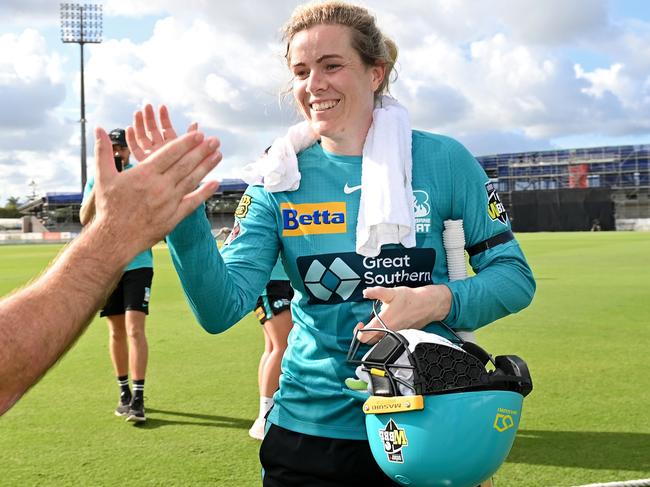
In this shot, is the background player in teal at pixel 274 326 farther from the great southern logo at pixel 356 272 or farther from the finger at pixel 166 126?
the finger at pixel 166 126

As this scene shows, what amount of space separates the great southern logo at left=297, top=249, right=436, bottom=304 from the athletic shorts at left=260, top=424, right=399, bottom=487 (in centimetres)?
43

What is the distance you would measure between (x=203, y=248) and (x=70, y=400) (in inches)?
173

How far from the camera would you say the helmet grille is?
1873 millimetres

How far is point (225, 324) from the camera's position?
2268 millimetres

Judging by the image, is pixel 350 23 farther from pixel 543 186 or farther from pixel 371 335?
pixel 543 186

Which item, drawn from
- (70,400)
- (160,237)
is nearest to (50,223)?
(70,400)

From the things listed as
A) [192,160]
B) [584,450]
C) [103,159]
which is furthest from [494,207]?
[584,450]

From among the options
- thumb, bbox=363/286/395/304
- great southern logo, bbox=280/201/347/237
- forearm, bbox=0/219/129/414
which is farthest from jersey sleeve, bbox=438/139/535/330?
forearm, bbox=0/219/129/414

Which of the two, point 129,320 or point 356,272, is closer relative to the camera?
point 356,272

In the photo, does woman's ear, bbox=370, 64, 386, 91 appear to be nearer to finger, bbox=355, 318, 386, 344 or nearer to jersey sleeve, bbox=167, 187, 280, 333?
jersey sleeve, bbox=167, 187, 280, 333

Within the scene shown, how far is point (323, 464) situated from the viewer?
2.25 metres

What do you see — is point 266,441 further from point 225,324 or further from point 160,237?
point 160,237

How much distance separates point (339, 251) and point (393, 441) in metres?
0.65

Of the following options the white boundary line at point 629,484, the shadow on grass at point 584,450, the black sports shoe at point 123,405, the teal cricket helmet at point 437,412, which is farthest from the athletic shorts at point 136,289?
the teal cricket helmet at point 437,412
